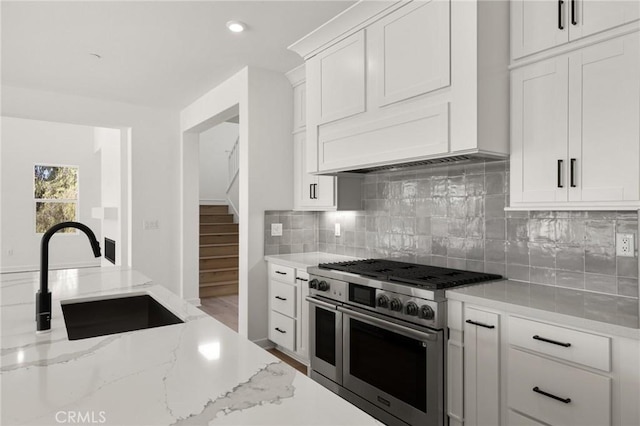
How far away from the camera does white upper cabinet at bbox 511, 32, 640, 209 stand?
1737 millimetres

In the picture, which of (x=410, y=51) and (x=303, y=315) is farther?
(x=303, y=315)

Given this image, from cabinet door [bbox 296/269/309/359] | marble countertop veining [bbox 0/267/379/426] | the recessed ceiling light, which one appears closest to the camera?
marble countertop veining [bbox 0/267/379/426]

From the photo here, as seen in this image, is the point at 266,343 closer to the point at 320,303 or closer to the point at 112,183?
the point at 320,303

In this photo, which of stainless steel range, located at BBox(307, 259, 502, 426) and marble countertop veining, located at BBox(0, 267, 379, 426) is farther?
stainless steel range, located at BBox(307, 259, 502, 426)

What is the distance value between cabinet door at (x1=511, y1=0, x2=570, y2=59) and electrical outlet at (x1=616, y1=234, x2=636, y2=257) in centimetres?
98

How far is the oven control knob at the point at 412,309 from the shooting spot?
219 centimetres

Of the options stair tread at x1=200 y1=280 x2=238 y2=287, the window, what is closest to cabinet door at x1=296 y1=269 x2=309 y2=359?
stair tread at x1=200 y1=280 x2=238 y2=287

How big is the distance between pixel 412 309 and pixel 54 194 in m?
8.93

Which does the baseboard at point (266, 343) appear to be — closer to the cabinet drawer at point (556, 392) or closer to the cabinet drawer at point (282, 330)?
the cabinet drawer at point (282, 330)

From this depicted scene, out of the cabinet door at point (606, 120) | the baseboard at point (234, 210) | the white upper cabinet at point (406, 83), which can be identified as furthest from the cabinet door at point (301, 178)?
the baseboard at point (234, 210)

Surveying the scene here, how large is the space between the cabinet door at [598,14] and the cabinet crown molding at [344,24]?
35.5 inches

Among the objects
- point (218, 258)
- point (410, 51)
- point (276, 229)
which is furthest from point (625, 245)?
point (218, 258)

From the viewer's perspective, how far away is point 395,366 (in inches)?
90.8

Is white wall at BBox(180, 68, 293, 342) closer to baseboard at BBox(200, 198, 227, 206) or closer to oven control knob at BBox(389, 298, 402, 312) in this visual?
oven control knob at BBox(389, 298, 402, 312)
